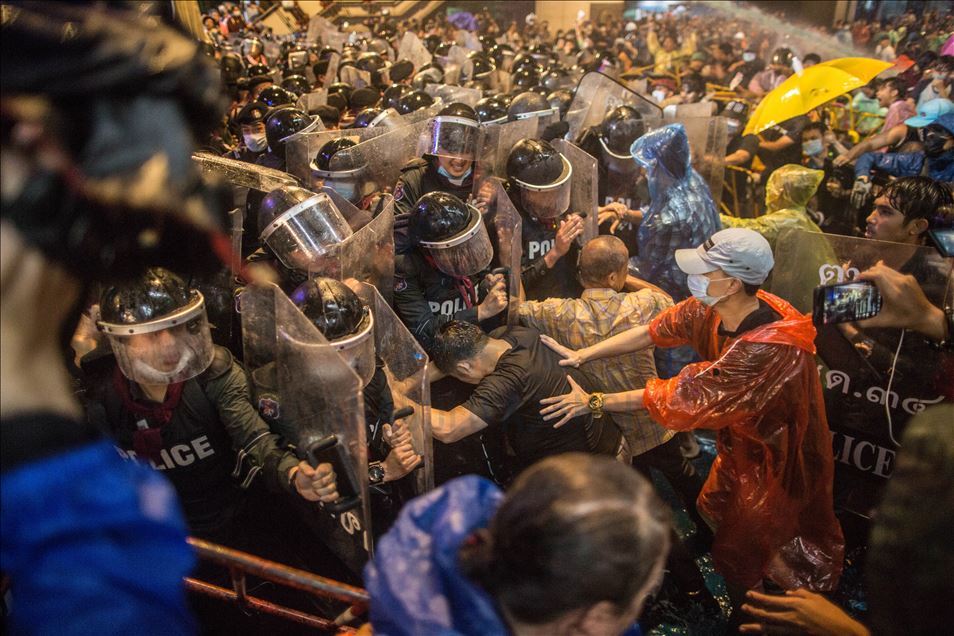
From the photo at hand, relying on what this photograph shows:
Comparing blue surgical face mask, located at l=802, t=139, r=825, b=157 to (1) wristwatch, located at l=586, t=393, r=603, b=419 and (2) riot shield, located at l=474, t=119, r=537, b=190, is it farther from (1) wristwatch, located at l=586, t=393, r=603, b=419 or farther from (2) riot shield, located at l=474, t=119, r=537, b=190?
(1) wristwatch, located at l=586, t=393, r=603, b=419

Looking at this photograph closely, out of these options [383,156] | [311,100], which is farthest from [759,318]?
[311,100]

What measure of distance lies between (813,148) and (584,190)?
406 centimetres

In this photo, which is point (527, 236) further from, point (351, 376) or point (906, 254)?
point (351, 376)

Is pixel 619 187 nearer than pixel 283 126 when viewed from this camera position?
No

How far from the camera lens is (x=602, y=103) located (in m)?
6.72

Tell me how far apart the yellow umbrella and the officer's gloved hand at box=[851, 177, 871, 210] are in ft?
2.68

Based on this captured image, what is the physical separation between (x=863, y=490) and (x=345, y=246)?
9.52 feet

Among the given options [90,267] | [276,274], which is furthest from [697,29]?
[90,267]

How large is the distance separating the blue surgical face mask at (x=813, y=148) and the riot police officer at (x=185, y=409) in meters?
7.05

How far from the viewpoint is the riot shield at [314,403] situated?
1.96 meters

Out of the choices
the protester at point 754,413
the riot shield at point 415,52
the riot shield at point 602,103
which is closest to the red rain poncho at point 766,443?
the protester at point 754,413

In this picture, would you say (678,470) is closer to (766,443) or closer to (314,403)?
(766,443)

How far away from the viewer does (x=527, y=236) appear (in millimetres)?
4379

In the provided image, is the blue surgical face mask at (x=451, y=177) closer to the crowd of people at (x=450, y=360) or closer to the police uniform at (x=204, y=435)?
the crowd of people at (x=450, y=360)
